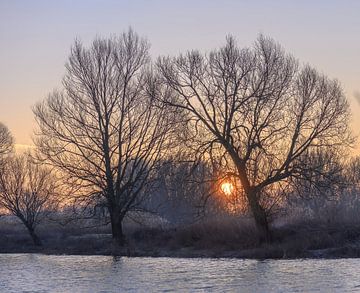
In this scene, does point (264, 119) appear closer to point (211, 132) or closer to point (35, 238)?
point (211, 132)

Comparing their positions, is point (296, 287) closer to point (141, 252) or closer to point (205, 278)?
point (205, 278)

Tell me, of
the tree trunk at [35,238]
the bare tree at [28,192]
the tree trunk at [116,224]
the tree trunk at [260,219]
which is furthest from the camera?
the bare tree at [28,192]

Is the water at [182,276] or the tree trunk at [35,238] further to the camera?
the tree trunk at [35,238]

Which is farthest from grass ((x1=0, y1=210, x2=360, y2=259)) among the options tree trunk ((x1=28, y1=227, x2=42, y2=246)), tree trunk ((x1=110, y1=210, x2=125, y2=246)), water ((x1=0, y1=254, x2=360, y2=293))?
water ((x1=0, y1=254, x2=360, y2=293))

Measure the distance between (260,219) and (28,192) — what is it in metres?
25.1

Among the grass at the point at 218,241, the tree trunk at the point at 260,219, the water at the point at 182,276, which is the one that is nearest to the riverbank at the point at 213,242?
the grass at the point at 218,241

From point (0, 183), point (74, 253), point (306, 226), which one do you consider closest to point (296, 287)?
point (306, 226)

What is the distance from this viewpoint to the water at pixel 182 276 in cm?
2306

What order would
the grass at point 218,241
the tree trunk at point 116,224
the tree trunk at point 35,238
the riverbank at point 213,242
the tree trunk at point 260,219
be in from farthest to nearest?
the tree trunk at point 35,238 → the tree trunk at point 116,224 → the tree trunk at point 260,219 → the grass at point 218,241 → the riverbank at point 213,242

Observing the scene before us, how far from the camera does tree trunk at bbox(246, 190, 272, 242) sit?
127 feet

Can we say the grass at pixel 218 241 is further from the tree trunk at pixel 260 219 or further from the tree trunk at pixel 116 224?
the tree trunk at pixel 116 224

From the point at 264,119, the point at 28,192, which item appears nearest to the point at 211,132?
Answer: the point at 264,119

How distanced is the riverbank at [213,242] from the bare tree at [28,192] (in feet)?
7.30

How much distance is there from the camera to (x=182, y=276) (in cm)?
2741
